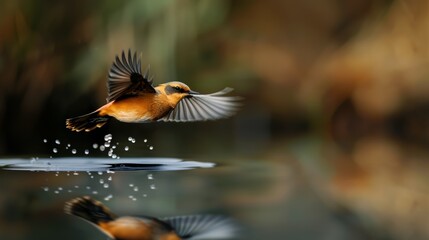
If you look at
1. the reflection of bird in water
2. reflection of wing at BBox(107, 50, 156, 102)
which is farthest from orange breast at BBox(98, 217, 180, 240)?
reflection of wing at BBox(107, 50, 156, 102)

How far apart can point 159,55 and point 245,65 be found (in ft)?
2.55

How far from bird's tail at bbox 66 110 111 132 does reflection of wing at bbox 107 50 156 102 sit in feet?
0.38

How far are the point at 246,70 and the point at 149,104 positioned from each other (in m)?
2.89

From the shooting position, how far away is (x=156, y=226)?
53.4 inches

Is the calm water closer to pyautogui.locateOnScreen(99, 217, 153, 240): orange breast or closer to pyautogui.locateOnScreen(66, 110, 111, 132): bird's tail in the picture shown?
pyautogui.locateOnScreen(99, 217, 153, 240): orange breast

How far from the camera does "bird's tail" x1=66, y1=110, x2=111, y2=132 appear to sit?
2094 millimetres

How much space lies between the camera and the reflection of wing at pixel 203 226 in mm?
1255

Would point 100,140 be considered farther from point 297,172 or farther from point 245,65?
point 297,172

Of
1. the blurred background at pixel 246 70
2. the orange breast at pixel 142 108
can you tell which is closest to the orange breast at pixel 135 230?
the orange breast at pixel 142 108

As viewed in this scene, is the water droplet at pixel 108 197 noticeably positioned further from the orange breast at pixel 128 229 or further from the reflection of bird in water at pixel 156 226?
the orange breast at pixel 128 229

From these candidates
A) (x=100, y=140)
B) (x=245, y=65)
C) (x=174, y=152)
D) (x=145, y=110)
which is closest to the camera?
(x=145, y=110)

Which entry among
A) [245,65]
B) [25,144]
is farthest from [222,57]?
[25,144]

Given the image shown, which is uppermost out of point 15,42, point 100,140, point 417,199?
point 15,42

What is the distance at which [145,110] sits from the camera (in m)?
2.07
